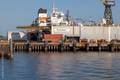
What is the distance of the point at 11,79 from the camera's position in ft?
182

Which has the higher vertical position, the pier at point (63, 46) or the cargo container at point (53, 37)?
the cargo container at point (53, 37)

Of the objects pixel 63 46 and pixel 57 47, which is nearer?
pixel 63 46

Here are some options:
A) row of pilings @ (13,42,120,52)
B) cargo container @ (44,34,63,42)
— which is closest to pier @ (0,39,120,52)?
row of pilings @ (13,42,120,52)

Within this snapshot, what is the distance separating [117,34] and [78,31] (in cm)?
1044

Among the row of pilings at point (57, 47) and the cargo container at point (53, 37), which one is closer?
the row of pilings at point (57, 47)

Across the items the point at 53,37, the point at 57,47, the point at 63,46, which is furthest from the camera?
the point at 53,37

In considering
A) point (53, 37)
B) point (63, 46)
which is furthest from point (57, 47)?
point (53, 37)

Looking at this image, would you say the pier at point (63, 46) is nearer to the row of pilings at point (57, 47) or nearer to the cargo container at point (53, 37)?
the row of pilings at point (57, 47)

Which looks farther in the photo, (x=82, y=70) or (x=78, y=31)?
(x=78, y=31)

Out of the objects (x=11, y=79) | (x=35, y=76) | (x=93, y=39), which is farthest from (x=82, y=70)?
(x=93, y=39)

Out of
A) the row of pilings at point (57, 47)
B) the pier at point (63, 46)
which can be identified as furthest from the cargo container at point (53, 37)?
the row of pilings at point (57, 47)

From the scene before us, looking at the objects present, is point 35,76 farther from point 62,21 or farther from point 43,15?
point 43,15

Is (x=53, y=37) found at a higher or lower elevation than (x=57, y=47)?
higher

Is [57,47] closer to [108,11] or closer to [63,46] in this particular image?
[63,46]
